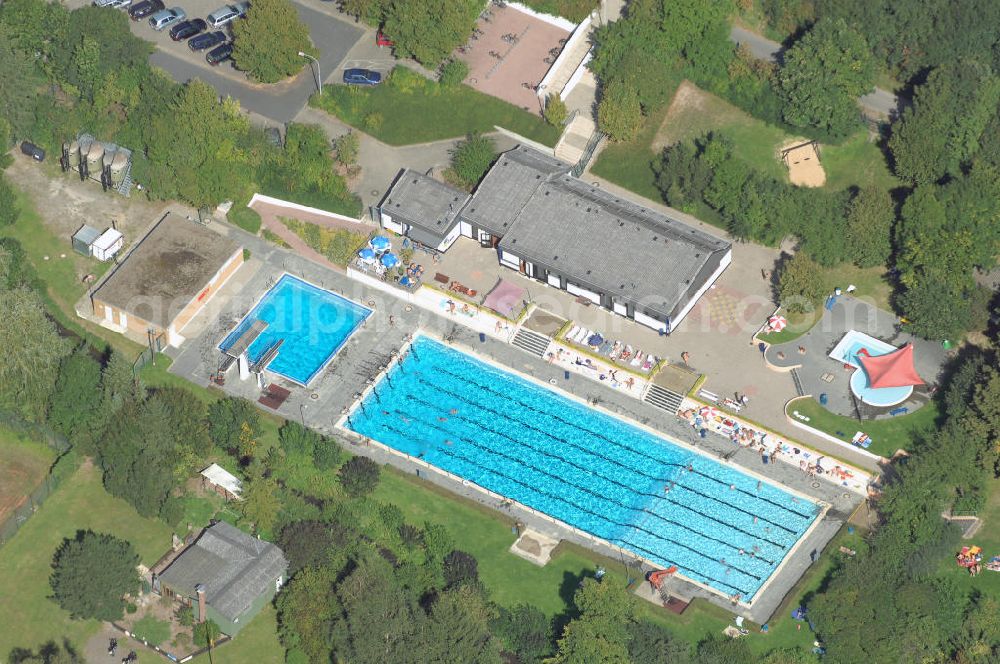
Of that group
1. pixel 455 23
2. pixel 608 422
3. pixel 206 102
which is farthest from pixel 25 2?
pixel 608 422

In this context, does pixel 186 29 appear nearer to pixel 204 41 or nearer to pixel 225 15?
pixel 204 41

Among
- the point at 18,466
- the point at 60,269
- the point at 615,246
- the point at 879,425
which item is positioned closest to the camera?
the point at 18,466

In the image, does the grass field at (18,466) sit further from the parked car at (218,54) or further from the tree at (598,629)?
the tree at (598,629)

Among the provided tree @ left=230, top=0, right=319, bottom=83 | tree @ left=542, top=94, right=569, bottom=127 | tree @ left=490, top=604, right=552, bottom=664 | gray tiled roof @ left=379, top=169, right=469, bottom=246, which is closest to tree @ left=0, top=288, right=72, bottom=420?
gray tiled roof @ left=379, top=169, right=469, bottom=246

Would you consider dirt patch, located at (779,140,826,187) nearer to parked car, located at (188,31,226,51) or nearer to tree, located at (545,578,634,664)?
tree, located at (545,578,634,664)

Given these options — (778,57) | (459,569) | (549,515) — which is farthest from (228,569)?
(778,57)

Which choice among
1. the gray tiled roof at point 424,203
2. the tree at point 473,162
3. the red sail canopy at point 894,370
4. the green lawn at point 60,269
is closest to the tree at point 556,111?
the tree at point 473,162

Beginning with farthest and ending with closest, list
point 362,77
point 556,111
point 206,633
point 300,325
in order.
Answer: point 362,77
point 556,111
point 300,325
point 206,633
